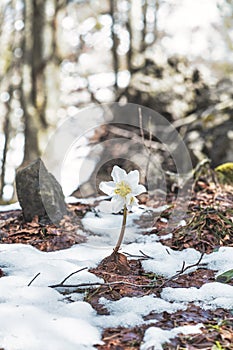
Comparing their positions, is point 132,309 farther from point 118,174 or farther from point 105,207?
point 105,207

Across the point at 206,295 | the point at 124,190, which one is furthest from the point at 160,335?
the point at 124,190

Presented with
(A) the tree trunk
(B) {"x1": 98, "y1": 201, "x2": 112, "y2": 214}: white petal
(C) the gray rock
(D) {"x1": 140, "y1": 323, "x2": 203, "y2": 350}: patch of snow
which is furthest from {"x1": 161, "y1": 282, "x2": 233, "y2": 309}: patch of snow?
(A) the tree trunk

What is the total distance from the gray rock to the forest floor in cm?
9

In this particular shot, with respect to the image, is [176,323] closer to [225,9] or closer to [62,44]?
[62,44]

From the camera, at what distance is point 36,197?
2.86m

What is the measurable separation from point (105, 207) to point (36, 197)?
640mm

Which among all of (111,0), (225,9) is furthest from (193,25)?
(111,0)

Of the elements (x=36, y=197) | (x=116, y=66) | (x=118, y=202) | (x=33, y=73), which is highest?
(x=116, y=66)

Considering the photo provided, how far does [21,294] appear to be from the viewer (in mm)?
1741

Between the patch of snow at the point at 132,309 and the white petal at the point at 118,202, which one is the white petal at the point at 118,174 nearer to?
the white petal at the point at 118,202

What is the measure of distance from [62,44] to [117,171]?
15.0 ft

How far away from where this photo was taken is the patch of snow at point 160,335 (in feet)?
4.56

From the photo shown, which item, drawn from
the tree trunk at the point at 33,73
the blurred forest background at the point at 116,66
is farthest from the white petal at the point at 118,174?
the tree trunk at the point at 33,73

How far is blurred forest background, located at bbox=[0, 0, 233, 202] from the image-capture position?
5.55m
